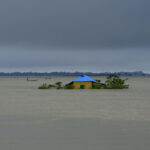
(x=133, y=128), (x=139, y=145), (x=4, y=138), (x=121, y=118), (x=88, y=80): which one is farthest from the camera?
(x=88, y=80)

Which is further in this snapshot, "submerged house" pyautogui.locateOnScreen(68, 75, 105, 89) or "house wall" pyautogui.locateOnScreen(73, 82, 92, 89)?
"house wall" pyautogui.locateOnScreen(73, 82, 92, 89)

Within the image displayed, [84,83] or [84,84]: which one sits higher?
[84,83]

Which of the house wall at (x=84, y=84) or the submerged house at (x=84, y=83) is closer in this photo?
the submerged house at (x=84, y=83)

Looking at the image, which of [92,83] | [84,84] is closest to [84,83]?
[84,84]

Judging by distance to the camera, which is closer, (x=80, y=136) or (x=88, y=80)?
(x=80, y=136)

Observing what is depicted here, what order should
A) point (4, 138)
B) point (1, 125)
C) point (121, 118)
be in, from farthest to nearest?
point (121, 118) < point (1, 125) < point (4, 138)

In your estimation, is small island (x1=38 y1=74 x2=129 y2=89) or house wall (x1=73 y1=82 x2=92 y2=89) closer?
small island (x1=38 y1=74 x2=129 y2=89)

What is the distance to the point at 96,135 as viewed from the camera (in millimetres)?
12367

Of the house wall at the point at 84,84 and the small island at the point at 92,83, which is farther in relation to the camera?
the house wall at the point at 84,84

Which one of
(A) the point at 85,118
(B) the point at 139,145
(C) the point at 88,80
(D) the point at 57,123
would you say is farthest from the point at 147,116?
(C) the point at 88,80

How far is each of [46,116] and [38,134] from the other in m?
5.15

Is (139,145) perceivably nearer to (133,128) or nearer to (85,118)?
(133,128)

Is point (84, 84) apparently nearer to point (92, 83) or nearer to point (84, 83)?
point (84, 83)

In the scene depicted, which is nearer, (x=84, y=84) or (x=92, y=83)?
(x=84, y=84)
